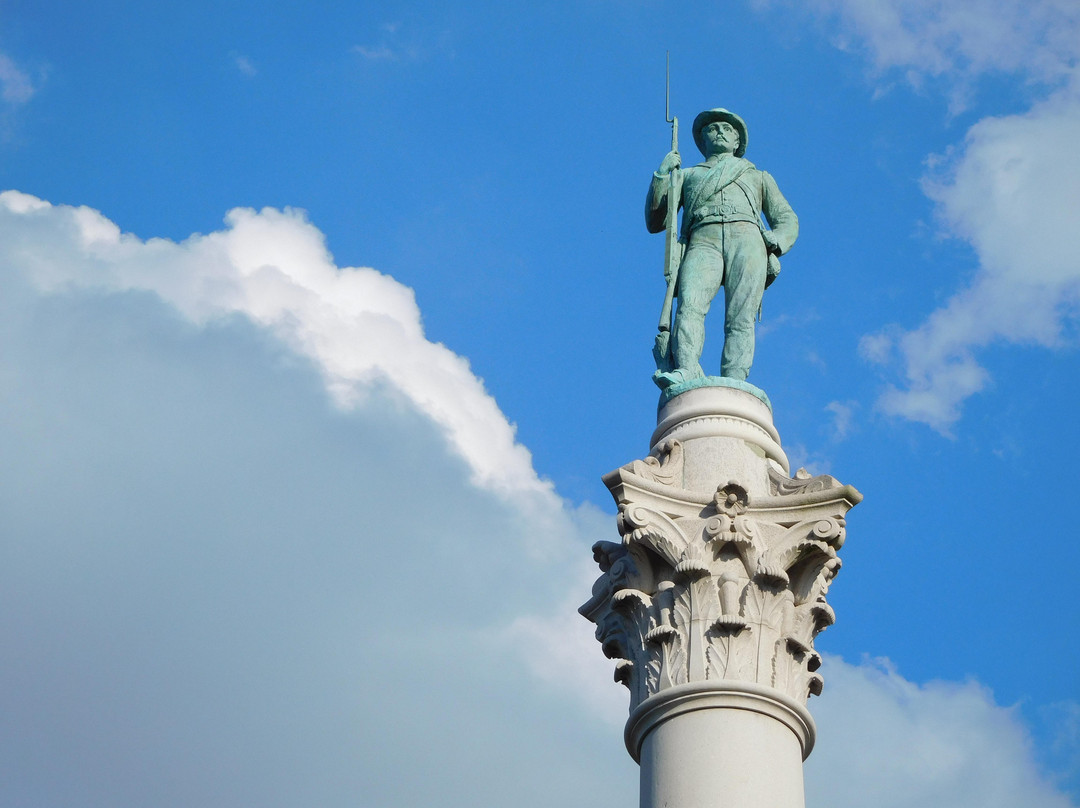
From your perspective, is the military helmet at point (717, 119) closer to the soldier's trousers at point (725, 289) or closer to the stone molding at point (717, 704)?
the soldier's trousers at point (725, 289)

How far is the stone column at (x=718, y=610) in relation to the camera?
15.5 meters

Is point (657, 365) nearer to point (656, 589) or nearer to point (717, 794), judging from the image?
point (656, 589)

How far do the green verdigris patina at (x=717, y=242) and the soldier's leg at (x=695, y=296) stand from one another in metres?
0.01

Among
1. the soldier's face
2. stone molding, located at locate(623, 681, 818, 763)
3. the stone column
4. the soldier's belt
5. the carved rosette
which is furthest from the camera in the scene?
the soldier's face

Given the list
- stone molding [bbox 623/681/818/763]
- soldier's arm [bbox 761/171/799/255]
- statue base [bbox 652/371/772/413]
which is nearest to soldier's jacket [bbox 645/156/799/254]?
soldier's arm [bbox 761/171/799/255]

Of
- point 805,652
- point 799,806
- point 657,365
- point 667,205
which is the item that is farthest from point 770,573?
point 667,205

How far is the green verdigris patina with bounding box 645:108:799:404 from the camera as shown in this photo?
65.5 ft

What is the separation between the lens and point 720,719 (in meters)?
15.7

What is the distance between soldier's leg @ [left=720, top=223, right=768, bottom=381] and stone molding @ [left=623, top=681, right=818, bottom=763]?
197 inches

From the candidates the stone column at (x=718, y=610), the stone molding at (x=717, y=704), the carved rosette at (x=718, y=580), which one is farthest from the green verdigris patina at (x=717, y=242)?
the stone molding at (x=717, y=704)

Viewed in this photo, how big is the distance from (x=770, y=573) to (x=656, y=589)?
48.7 inches

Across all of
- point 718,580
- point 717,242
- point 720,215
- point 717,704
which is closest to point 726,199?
point 720,215

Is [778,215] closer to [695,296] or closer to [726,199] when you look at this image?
[726,199]

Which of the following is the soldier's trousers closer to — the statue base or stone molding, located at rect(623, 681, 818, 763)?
the statue base
